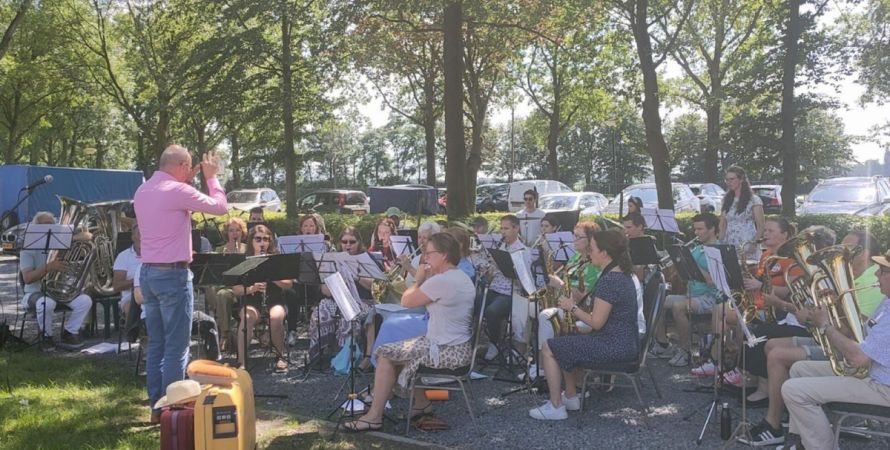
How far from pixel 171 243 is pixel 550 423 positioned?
10.8 ft

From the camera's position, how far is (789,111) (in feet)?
41.7

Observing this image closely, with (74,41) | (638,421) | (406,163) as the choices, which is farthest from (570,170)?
(638,421)

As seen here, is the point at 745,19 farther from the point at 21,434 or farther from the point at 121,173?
the point at 21,434

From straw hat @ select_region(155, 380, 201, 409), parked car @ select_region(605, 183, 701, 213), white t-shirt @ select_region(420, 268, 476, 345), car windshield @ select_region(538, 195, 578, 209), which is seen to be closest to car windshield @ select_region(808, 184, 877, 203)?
parked car @ select_region(605, 183, 701, 213)

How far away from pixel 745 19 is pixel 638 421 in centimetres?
2367

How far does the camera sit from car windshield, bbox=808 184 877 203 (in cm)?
1597

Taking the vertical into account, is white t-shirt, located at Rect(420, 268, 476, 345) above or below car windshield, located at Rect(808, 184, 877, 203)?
below

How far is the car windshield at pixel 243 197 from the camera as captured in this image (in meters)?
28.8

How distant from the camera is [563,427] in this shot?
17.1 ft

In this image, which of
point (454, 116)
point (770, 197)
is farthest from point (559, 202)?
point (454, 116)

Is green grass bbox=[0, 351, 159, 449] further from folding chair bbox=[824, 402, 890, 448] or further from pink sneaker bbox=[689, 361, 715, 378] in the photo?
pink sneaker bbox=[689, 361, 715, 378]

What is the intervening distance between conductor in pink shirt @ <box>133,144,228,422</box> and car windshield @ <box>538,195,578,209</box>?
1699cm

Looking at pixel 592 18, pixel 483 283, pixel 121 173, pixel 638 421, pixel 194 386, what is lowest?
pixel 638 421

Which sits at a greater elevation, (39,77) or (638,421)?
(39,77)
